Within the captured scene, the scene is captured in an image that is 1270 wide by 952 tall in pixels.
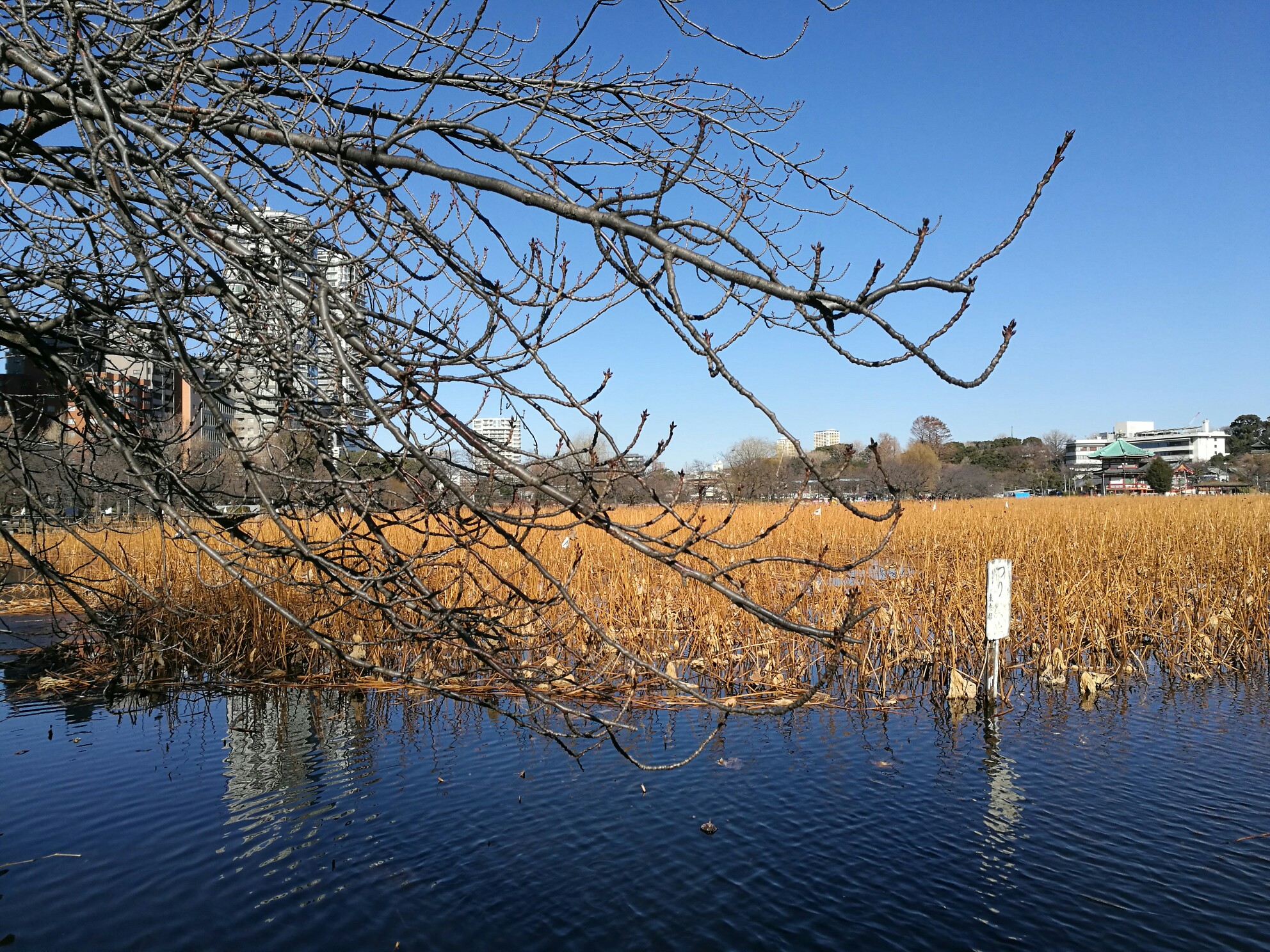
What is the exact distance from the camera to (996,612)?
6473mm

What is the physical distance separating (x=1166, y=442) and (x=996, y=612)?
124m

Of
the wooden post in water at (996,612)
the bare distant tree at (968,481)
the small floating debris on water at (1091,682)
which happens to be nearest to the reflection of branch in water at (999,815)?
the wooden post in water at (996,612)

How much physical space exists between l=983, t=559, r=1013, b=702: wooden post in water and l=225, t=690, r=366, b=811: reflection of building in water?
4502mm

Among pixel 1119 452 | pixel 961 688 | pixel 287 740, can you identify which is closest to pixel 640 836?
pixel 287 740

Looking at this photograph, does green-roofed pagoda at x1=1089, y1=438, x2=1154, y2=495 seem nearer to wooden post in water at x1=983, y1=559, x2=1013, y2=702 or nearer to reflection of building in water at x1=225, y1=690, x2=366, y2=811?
wooden post in water at x1=983, y1=559, x2=1013, y2=702

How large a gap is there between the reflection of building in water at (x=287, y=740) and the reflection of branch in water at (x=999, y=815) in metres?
3.51

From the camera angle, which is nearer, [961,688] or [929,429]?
[961,688]

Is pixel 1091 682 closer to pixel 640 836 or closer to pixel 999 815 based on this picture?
pixel 999 815

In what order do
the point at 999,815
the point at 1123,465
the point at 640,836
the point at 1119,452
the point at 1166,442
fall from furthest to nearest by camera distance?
the point at 1166,442 < the point at 1123,465 < the point at 1119,452 < the point at 999,815 < the point at 640,836

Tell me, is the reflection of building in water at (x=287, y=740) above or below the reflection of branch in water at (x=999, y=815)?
above

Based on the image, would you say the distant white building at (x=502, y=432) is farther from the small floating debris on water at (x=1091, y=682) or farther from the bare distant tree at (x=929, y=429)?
the bare distant tree at (x=929, y=429)

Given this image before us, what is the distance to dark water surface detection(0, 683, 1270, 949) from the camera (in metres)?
3.46

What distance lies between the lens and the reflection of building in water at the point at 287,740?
5.02m

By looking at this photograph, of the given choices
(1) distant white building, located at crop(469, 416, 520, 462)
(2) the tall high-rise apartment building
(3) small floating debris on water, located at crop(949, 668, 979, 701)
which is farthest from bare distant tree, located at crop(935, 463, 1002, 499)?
(2) the tall high-rise apartment building
